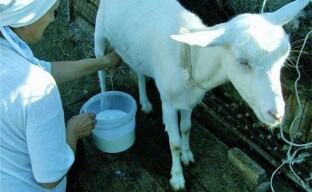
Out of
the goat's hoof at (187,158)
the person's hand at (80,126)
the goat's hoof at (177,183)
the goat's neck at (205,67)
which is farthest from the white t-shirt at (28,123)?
the goat's hoof at (187,158)

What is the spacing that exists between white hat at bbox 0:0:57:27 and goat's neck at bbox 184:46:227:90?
3.37ft

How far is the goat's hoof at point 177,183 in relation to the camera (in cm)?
351

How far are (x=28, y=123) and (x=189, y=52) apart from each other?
3.79ft

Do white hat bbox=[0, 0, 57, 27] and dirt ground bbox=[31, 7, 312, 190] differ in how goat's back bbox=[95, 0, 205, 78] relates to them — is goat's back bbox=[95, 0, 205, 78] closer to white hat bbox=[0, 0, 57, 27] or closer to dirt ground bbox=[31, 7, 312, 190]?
dirt ground bbox=[31, 7, 312, 190]

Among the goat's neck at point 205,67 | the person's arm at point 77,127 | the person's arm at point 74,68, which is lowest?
the person's arm at point 77,127

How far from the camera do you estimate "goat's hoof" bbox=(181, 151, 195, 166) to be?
3713 millimetres

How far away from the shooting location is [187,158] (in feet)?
12.2

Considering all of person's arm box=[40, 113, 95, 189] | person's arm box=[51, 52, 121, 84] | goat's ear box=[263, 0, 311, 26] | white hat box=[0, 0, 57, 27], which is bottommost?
person's arm box=[40, 113, 95, 189]

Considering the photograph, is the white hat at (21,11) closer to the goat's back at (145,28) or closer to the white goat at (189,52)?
the white goat at (189,52)

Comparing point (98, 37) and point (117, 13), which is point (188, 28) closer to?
point (117, 13)

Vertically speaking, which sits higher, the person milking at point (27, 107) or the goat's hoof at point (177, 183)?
the person milking at point (27, 107)

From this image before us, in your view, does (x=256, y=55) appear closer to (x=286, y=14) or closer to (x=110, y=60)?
(x=286, y=14)

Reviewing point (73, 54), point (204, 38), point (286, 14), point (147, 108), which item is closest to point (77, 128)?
point (204, 38)

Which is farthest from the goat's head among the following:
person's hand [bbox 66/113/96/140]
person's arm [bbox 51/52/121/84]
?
person's arm [bbox 51/52/121/84]
